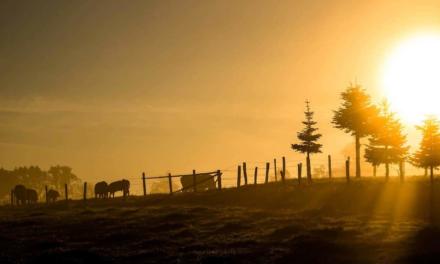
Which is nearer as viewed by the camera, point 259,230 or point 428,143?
point 259,230

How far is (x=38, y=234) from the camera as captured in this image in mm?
31859

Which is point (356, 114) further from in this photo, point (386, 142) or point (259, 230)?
point (259, 230)

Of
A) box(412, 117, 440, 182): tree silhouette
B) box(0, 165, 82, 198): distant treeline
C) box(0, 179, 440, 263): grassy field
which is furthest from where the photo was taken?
box(0, 165, 82, 198): distant treeline

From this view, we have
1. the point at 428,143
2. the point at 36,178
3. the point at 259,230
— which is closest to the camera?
the point at 259,230

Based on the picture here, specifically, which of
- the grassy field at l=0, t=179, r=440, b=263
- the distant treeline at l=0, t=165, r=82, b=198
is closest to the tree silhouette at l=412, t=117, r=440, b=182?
the grassy field at l=0, t=179, r=440, b=263

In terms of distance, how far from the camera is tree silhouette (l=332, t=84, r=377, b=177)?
69.9 meters

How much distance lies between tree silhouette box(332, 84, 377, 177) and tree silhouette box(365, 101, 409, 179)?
1.69 meters

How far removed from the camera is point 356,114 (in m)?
70.2

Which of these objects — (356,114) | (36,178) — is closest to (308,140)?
(356,114)

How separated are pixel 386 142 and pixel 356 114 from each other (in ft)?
23.1

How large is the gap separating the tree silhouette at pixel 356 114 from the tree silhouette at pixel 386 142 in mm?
1695

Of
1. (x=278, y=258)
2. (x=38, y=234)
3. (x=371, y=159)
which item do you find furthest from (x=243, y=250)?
(x=371, y=159)

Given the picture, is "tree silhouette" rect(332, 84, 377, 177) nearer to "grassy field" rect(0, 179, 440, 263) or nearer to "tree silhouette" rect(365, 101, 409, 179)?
"tree silhouette" rect(365, 101, 409, 179)

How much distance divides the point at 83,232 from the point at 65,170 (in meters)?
150
